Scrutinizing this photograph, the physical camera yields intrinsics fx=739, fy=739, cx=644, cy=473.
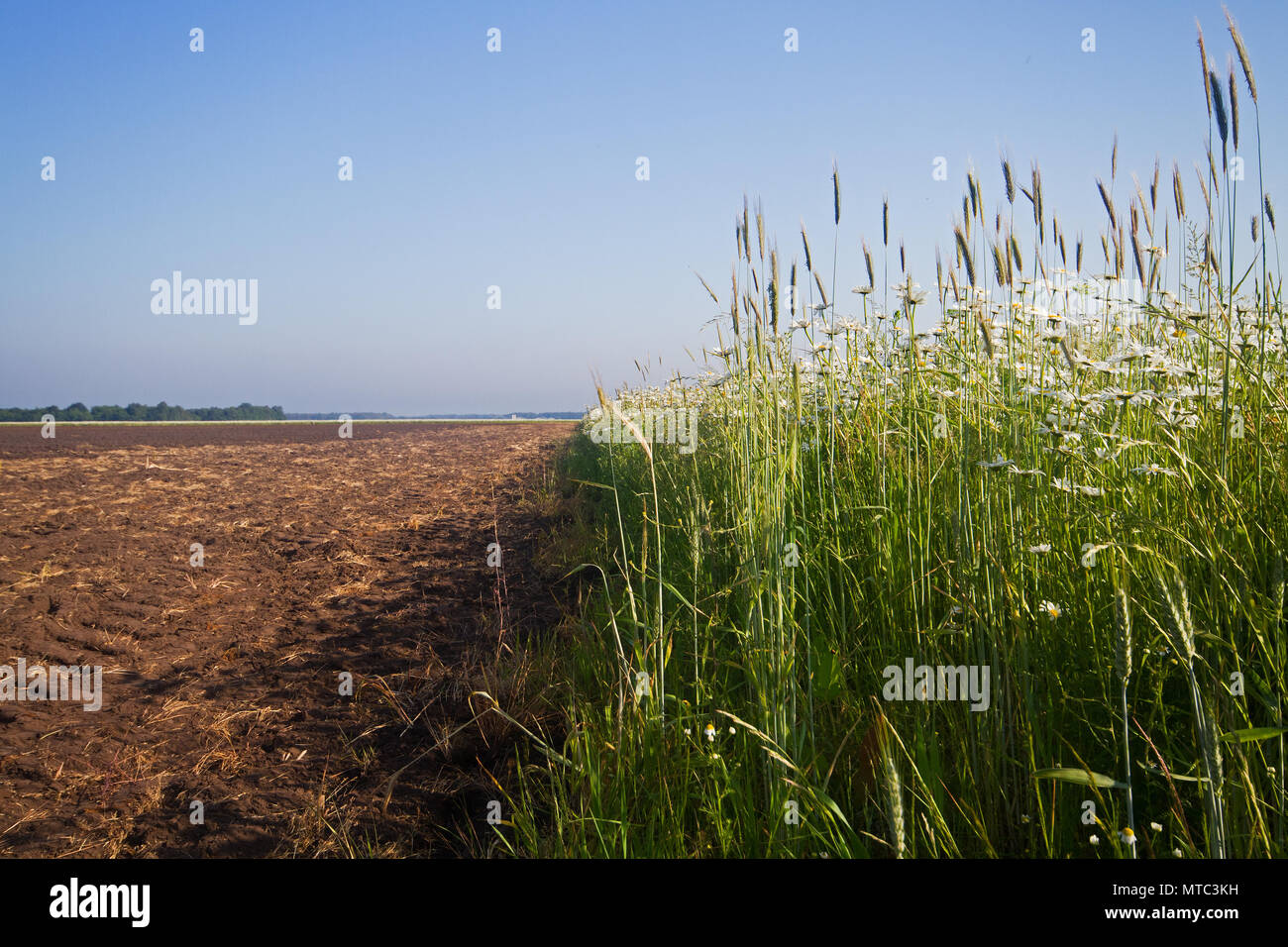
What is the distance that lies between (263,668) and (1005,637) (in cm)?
312

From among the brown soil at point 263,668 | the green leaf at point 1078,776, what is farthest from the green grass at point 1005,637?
the brown soil at point 263,668

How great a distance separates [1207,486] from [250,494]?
8.80 metres

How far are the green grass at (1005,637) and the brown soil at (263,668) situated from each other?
0.50 meters

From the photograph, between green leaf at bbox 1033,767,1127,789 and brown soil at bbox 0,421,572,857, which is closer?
green leaf at bbox 1033,767,1127,789

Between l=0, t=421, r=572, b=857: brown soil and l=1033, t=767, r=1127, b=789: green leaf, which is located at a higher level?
l=1033, t=767, r=1127, b=789: green leaf

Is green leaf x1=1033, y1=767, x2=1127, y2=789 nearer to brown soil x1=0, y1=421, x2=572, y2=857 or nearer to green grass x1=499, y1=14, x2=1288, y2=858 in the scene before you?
green grass x1=499, y1=14, x2=1288, y2=858

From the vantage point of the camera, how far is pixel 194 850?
198 centimetres

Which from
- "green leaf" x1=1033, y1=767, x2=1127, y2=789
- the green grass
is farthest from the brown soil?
"green leaf" x1=1033, y1=767, x2=1127, y2=789

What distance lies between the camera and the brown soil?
2.16 m

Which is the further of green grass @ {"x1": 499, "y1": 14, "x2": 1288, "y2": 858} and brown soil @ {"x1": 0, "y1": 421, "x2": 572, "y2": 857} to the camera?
brown soil @ {"x1": 0, "y1": 421, "x2": 572, "y2": 857}

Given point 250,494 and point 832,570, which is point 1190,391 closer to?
point 832,570

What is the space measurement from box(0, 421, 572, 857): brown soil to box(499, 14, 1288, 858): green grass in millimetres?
504

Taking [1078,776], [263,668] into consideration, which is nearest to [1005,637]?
[1078,776]

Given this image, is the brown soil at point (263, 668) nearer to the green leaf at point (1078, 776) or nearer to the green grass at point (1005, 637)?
the green grass at point (1005, 637)
